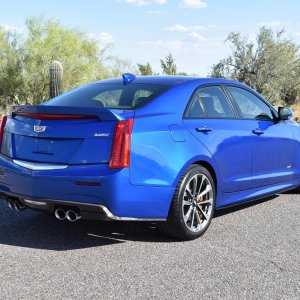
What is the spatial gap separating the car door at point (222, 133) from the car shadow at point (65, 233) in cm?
98

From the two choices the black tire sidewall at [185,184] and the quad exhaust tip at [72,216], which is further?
the black tire sidewall at [185,184]

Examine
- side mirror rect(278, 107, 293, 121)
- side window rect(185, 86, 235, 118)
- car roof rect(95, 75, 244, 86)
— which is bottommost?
side mirror rect(278, 107, 293, 121)

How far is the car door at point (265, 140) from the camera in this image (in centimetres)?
594

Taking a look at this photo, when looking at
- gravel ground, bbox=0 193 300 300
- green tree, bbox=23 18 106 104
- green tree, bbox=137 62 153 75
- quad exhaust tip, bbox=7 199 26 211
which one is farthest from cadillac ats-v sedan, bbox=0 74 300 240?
green tree, bbox=137 62 153 75

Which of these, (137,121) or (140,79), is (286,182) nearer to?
(140,79)

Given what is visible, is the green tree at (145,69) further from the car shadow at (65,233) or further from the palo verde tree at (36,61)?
the car shadow at (65,233)

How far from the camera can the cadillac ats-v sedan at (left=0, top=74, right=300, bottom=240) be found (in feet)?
14.2

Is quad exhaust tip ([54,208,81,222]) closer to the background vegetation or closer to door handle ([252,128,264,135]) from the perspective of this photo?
door handle ([252,128,264,135])

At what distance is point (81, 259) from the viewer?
434 cm

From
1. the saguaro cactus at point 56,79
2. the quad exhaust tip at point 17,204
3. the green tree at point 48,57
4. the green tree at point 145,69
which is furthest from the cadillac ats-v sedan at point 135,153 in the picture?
the green tree at point 145,69

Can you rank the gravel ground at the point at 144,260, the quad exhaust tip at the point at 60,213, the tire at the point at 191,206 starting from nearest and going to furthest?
the gravel ground at the point at 144,260
the quad exhaust tip at the point at 60,213
the tire at the point at 191,206

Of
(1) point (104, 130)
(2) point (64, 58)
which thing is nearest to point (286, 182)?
(1) point (104, 130)

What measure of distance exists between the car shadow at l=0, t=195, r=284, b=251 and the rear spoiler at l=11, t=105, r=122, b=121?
117 centimetres

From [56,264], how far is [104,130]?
117 centimetres
